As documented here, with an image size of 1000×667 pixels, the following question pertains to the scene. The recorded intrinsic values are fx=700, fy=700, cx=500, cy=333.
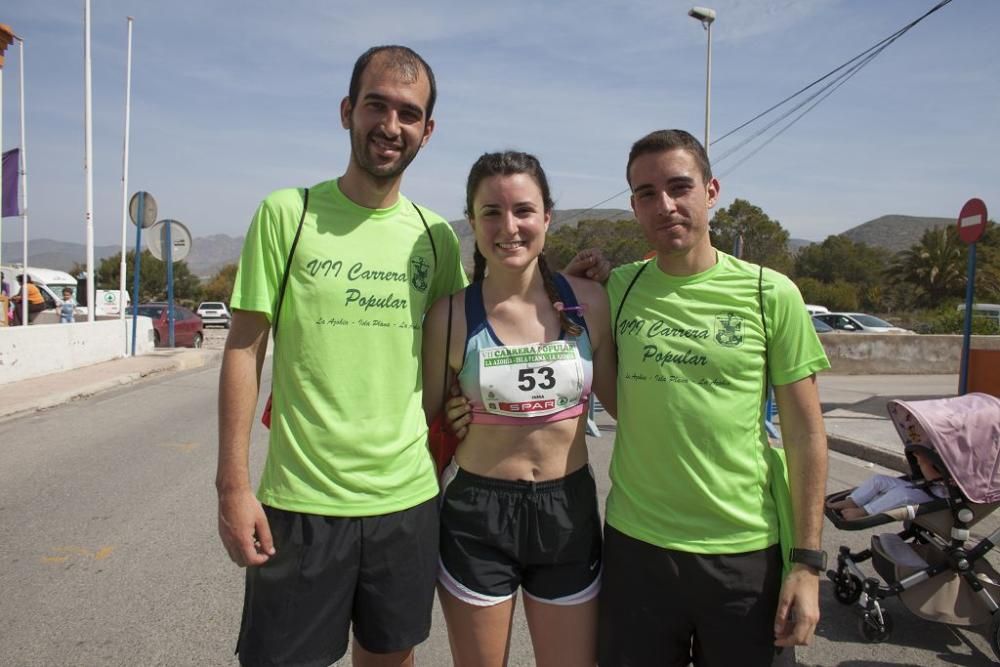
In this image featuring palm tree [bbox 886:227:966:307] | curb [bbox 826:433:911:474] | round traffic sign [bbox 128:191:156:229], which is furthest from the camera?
palm tree [bbox 886:227:966:307]

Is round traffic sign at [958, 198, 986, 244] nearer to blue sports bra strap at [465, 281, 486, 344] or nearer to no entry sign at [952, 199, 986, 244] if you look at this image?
no entry sign at [952, 199, 986, 244]

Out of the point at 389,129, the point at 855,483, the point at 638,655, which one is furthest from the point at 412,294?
the point at 855,483

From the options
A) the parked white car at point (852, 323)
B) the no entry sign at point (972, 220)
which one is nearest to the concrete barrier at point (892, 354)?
the parked white car at point (852, 323)

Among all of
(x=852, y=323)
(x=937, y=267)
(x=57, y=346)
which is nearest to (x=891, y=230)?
(x=937, y=267)

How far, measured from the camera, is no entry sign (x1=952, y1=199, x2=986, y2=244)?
8.12m

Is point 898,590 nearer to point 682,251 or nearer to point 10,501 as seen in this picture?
point 682,251

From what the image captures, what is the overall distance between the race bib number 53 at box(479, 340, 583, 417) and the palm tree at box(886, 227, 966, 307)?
44.8 metres

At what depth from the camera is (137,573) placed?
413cm

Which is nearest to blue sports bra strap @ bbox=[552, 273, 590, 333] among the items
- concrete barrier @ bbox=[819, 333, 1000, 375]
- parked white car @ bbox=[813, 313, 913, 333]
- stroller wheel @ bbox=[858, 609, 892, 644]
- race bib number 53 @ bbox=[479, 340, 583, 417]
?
race bib number 53 @ bbox=[479, 340, 583, 417]

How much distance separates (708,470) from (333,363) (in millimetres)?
1216

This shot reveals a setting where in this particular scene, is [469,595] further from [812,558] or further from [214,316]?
[214,316]

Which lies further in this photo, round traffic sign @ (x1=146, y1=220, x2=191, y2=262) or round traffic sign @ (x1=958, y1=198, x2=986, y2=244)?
round traffic sign @ (x1=146, y1=220, x2=191, y2=262)

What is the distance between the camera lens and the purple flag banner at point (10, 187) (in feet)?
53.5

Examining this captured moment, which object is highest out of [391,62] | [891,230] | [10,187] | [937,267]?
[891,230]
